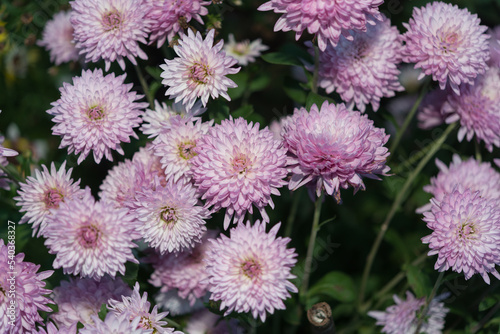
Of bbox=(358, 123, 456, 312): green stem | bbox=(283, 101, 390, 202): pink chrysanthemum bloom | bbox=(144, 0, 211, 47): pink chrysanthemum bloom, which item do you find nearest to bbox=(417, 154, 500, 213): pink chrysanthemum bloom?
bbox=(358, 123, 456, 312): green stem

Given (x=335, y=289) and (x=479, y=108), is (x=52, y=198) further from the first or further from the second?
(x=479, y=108)

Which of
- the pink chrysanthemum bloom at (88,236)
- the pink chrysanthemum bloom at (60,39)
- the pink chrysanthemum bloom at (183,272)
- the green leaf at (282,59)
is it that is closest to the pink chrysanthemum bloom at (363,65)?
the green leaf at (282,59)

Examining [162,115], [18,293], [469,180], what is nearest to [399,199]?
[469,180]

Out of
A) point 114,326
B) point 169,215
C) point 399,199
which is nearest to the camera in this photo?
point 114,326

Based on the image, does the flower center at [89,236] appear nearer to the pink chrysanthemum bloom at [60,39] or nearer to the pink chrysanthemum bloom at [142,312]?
the pink chrysanthemum bloom at [142,312]

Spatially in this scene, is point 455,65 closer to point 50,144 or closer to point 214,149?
point 214,149

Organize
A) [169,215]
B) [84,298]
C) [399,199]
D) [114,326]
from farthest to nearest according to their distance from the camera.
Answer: [399,199] → [84,298] → [169,215] → [114,326]

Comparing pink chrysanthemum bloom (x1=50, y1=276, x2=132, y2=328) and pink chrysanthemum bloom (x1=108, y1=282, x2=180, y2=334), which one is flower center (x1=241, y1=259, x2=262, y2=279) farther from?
pink chrysanthemum bloom (x1=50, y1=276, x2=132, y2=328)
